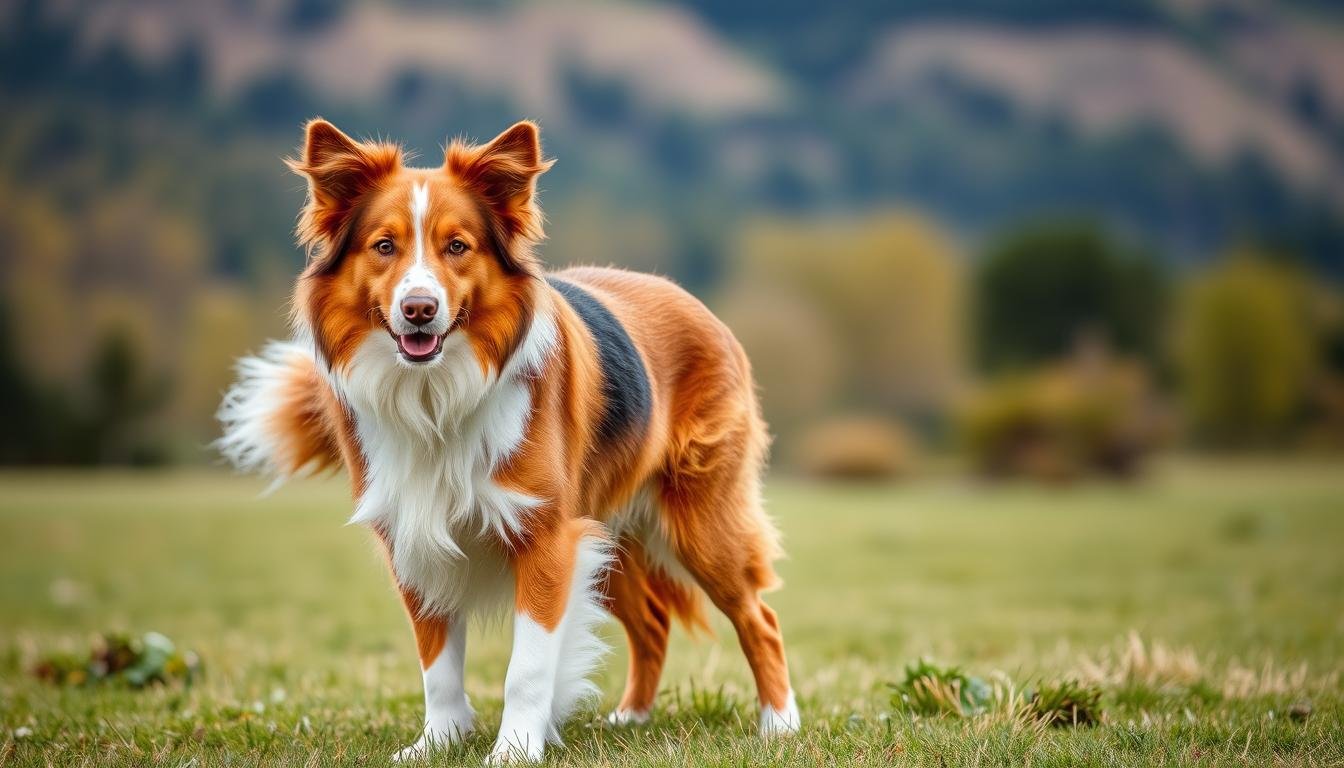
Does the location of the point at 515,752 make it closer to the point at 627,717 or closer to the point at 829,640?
the point at 627,717

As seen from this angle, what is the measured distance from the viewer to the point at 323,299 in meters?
4.33

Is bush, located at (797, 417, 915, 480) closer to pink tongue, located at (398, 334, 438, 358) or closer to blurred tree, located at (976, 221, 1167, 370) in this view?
blurred tree, located at (976, 221, 1167, 370)

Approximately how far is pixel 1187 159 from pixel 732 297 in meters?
68.2

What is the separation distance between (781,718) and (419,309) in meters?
2.40

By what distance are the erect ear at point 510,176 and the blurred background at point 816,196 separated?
279 millimetres

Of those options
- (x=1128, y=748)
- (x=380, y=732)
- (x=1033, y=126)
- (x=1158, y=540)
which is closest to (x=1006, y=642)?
(x=1128, y=748)

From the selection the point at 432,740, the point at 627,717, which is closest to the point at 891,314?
the point at 627,717

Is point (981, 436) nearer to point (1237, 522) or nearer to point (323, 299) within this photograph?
point (1237, 522)

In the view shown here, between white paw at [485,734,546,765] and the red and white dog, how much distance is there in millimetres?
11

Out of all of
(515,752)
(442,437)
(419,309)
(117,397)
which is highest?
(419,309)

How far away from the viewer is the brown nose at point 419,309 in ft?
13.1

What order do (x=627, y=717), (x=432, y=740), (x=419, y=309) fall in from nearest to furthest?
(x=419, y=309) < (x=432, y=740) < (x=627, y=717)

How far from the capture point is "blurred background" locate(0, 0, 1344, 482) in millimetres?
44875

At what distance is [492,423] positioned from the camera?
4.32 meters
